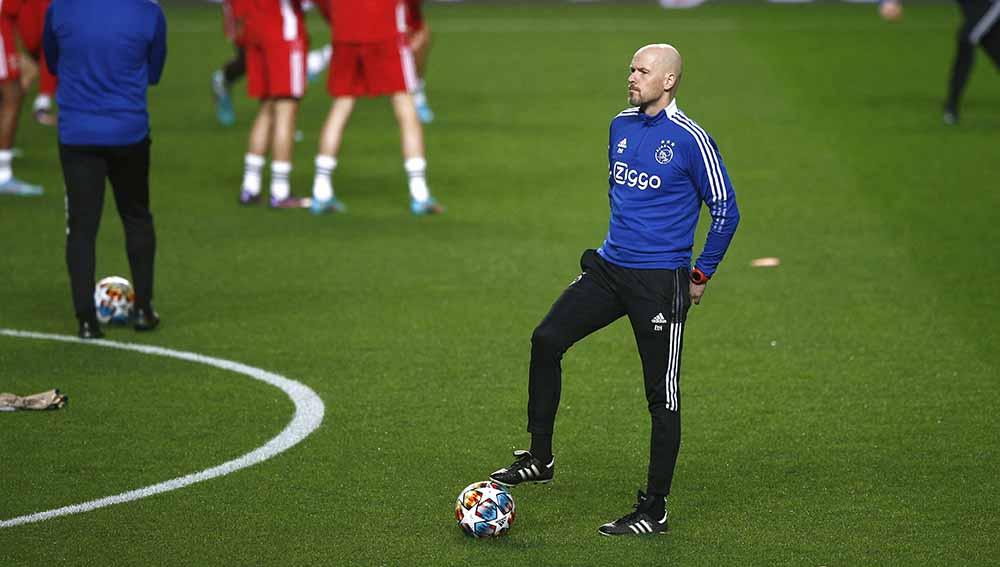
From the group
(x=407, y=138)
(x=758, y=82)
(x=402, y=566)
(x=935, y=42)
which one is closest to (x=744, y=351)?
(x=402, y=566)

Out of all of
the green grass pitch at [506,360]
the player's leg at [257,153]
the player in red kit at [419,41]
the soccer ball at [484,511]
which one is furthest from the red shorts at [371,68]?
the soccer ball at [484,511]

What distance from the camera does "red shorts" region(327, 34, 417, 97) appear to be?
13.8 meters

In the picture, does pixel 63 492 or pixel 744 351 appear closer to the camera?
pixel 63 492

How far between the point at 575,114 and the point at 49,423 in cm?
1178

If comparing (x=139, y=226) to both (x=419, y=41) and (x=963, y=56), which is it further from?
(x=963, y=56)

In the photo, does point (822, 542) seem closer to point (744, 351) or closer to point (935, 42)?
point (744, 351)

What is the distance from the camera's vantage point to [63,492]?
717 cm

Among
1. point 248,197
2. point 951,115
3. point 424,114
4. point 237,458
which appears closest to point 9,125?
point 248,197

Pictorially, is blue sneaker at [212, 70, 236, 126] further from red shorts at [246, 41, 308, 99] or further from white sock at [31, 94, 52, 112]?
red shorts at [246, 41, 308, 99]

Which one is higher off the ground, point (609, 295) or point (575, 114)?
point (609, 295)

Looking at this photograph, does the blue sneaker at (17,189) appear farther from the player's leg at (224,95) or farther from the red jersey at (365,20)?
the player's leg at (224,95)

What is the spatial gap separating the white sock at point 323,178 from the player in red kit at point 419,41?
2185mm

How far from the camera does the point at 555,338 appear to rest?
681 cm

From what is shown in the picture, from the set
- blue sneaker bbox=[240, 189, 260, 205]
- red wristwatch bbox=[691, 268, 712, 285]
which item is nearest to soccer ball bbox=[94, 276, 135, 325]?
blue sneaker bbox=[240, 189, 260, 205]
